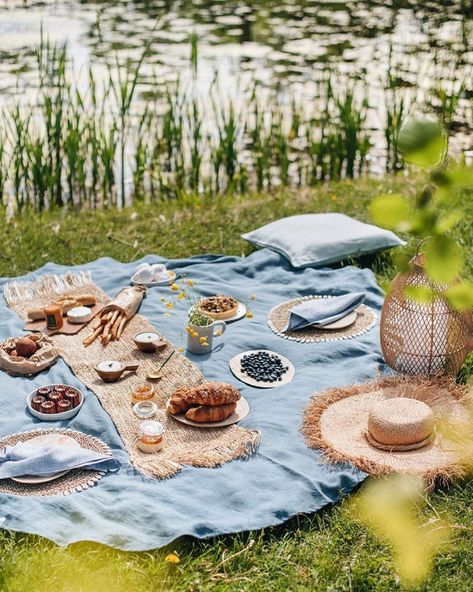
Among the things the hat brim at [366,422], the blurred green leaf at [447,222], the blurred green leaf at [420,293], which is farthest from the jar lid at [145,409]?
the blurred green leaf at [447,222]

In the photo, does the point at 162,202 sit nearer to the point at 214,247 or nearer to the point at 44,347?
the point at 214,247

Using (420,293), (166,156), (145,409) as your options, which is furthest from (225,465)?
(166,156)

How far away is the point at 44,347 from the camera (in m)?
3.89

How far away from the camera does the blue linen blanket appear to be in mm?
2787

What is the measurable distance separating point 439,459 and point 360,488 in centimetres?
32

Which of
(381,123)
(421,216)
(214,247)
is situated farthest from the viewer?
(381,123)

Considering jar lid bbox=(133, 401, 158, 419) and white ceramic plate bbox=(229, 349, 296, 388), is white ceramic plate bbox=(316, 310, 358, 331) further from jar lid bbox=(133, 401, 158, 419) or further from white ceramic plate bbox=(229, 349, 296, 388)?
jar lid bbox=(133, 401, 158, 419)

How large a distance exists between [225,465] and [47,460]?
661mm

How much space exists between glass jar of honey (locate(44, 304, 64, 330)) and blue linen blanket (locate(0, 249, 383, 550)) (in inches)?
7.1

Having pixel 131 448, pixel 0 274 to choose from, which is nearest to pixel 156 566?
pixel 131 448

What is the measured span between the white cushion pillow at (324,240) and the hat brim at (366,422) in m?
1.38

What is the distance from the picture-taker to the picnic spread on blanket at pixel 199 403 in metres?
2.92

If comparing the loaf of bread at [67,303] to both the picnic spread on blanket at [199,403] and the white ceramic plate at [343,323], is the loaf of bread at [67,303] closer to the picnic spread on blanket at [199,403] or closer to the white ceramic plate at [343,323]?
the picnic spread on blanket at [199,403]

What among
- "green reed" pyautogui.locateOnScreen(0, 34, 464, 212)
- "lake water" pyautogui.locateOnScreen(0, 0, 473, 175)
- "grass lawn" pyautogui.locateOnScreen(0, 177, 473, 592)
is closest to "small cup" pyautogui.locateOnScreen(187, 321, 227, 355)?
"grass lawn" pyautogui.locateOnScreen(0, 177, 473, 592)
